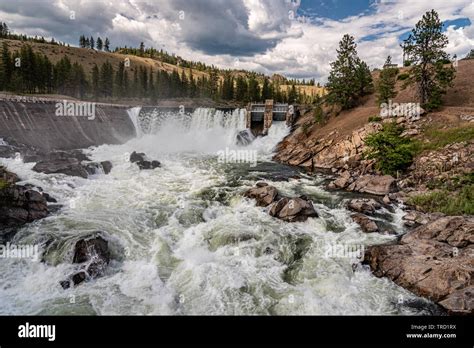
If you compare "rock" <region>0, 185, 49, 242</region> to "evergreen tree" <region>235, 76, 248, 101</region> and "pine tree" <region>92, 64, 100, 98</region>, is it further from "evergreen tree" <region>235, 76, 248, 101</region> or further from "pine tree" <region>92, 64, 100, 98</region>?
"evergreen tree" <region>235, 76, 248, 101</region>

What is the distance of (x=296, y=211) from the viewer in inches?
813

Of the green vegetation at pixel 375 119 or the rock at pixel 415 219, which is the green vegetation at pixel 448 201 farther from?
the green vegetation at pixel 375 119

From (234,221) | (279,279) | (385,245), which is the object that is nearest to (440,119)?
(385,245)

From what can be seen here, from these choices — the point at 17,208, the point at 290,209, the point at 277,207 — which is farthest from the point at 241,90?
the point at 17,208

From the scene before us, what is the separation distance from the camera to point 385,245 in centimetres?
1700

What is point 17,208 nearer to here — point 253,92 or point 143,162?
point 143,162

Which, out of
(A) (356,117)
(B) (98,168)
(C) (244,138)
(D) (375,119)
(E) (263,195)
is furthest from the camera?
(C) (244,138)

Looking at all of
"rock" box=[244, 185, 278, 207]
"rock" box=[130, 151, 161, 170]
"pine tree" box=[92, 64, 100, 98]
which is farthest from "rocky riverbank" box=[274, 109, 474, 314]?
"pine tree" box=[92, 64, 100, 98]

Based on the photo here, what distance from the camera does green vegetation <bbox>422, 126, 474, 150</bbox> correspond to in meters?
29.0

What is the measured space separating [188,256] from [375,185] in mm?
18769

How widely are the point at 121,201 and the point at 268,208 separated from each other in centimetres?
1095

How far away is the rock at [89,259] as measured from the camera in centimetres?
1397

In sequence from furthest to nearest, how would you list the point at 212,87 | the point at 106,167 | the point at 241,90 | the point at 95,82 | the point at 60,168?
the point at 212,87 → the point at 241,90 → the point at 95,82 → the point at 106,167 → the point at 60,168
